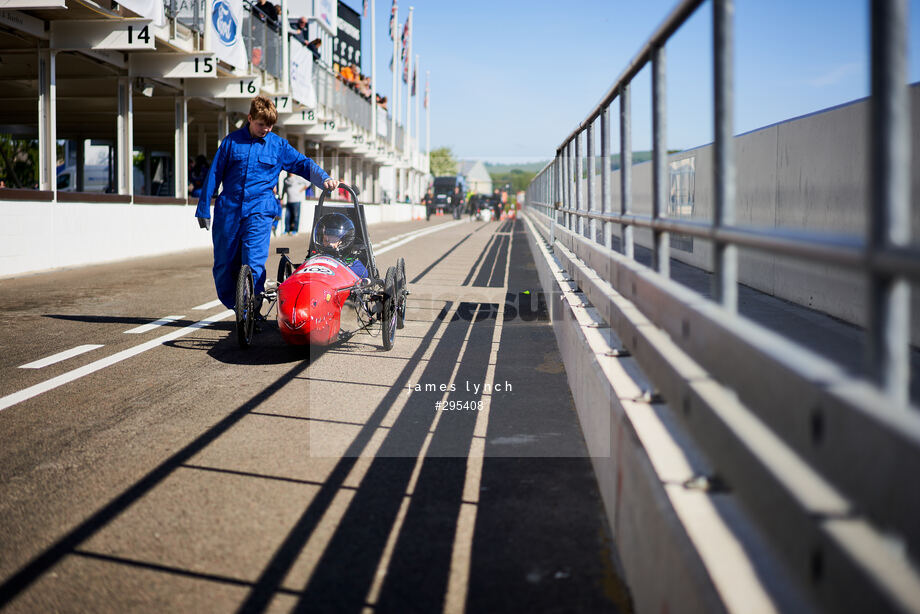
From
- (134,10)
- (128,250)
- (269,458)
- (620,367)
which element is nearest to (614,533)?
(620,367)

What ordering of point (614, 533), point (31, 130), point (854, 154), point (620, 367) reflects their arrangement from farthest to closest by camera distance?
point (31, 130), point (854, 154), point (620, 367), point (614, 533)

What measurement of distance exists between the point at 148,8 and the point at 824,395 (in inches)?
688

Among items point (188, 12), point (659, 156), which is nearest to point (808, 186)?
point (659, 156)

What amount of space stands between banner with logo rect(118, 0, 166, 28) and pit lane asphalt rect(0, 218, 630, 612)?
969cm

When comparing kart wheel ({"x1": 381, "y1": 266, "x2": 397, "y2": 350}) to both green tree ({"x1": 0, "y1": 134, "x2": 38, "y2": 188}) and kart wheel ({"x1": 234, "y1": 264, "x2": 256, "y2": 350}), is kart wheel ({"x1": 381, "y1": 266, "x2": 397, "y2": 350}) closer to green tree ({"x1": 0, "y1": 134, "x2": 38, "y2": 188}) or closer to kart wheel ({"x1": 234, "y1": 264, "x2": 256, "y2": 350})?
kart wheel ({"x1": 234, "y1": 264, "x2": 256, "y2": 350})

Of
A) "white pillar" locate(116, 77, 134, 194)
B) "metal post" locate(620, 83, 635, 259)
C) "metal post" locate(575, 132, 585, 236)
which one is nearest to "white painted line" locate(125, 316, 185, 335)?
"metal post" locate(575, 132, 585, 236)

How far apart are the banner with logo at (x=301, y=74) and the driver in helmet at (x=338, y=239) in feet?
72.9

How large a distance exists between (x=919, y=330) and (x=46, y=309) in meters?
8.38

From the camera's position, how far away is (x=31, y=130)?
40.7 metres

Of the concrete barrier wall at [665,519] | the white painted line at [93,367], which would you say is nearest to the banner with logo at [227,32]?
the white painted line at [93,367]

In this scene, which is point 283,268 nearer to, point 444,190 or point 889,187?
point 889,187

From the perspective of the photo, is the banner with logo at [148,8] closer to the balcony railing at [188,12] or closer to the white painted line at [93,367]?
the balcony railing at [188,12]

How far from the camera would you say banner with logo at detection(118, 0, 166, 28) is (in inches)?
656

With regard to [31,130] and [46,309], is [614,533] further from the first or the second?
[31,130]
